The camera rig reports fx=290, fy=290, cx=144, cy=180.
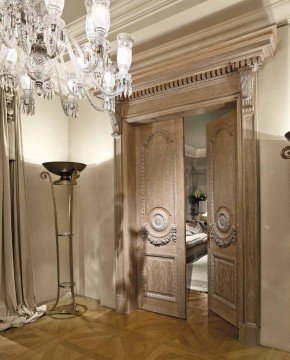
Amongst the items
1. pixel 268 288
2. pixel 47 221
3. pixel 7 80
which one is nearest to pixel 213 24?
pixel 7 80

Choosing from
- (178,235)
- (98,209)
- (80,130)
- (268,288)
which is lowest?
(268,288)

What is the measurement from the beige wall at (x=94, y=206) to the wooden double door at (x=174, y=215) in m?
0.37

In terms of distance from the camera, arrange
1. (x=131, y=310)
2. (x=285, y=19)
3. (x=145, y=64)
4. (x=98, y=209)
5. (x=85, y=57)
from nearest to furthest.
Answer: (x=85, y=57), (x=285, y=19), (x=145, y=64), (x=131, y=310), (x=98, y=209)

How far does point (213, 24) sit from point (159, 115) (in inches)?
39.2

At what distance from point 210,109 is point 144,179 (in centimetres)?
111

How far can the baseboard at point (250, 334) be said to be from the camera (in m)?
2.51

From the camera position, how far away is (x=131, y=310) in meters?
3.36

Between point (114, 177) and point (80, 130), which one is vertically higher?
point (80, 130)

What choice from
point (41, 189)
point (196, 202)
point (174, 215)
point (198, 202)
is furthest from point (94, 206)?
point (198, 202)

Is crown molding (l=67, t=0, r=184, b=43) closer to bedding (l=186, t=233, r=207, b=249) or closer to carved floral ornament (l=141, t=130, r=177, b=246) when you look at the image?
carved floral ornament (l=141, t=130, r=177, b=246)

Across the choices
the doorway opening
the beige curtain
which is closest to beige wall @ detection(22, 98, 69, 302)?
the beige curtain

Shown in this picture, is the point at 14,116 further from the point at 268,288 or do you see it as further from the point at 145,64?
the point at 268,288

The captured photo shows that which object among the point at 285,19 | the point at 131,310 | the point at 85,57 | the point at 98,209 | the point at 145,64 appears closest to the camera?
the point at 85,57

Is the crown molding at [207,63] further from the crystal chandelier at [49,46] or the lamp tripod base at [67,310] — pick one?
the lamp tripod base at [67,310]
